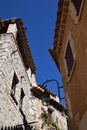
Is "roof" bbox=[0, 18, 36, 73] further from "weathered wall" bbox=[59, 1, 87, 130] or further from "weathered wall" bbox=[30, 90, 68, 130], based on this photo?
"weathered wall" bbox=[59, 1, 87, 130]

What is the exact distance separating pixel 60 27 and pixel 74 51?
146 centimetres

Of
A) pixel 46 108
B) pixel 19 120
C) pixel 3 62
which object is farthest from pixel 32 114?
pixel 3 62

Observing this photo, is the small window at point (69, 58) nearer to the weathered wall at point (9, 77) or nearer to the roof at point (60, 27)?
the roof at point (60, 27)

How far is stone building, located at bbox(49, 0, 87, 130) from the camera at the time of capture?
6.23 metres

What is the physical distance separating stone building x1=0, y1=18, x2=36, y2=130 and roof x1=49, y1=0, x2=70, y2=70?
187cm

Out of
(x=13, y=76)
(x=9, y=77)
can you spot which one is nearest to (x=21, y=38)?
(x=13, y=76)

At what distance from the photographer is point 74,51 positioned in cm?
705

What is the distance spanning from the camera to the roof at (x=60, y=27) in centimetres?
764

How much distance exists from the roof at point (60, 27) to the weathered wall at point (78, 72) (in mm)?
239

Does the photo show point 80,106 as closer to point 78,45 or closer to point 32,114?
point 78,45

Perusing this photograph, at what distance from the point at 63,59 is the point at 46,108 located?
719 centimetres

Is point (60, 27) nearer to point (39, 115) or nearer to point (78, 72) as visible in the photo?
point (78, 72)

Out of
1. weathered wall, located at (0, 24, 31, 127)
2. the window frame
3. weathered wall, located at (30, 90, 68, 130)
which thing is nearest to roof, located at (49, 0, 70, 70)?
the window frame

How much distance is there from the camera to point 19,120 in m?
10.2
